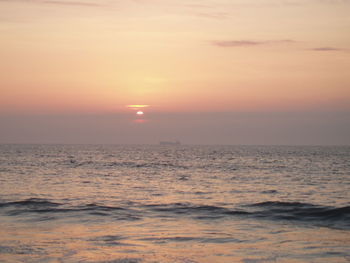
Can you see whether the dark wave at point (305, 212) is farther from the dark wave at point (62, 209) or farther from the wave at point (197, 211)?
the dark wave at point (62, 209)

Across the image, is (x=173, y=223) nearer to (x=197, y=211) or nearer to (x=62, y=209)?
(x=197, y=211)

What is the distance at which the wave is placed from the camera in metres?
22.9

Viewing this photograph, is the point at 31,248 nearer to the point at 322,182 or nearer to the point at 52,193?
the point at 52,193

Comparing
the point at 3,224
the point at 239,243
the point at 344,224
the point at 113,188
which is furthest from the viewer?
the point at 113,188

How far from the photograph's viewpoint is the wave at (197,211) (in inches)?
901

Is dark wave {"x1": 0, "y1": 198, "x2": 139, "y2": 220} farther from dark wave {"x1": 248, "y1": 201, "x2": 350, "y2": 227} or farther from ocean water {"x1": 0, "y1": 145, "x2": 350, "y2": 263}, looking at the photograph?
dark wave {"x1": 248, "y1": 201, "x2": 350, "y2": 227}

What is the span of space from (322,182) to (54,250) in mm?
32417

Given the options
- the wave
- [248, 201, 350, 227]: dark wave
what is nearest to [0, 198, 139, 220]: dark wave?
the wave

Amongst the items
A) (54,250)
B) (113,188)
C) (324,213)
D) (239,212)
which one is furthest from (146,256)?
(113,188)

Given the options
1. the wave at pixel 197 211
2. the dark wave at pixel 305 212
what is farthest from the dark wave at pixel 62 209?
the dark wave at pixel 305 212

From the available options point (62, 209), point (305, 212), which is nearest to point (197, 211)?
point (305, 212)

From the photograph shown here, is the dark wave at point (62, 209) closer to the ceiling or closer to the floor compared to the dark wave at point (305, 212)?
closer to the ceiling

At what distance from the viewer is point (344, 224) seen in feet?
70.5

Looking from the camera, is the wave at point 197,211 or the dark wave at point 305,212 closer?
the dark wave at point 305,212
